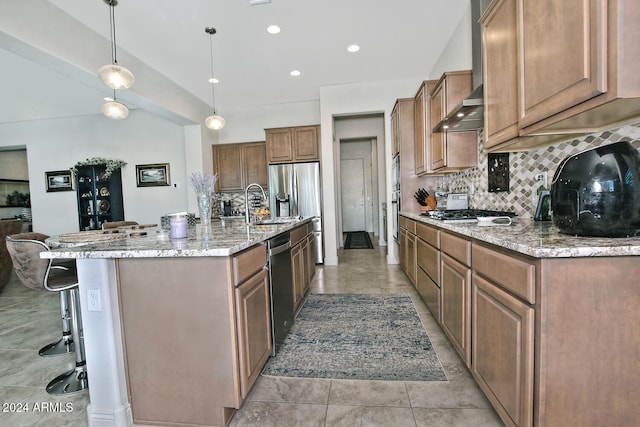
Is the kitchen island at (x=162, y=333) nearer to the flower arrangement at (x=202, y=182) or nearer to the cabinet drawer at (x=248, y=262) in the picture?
the cabinet drawer at (x=248, y=262)

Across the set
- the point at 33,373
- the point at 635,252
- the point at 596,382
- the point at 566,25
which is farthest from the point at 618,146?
the point at 33,373

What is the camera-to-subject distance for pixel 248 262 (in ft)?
5.14

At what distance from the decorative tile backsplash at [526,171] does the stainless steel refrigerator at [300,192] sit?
7.75 ft

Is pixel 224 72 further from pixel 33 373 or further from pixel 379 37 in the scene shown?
pixel 33 373

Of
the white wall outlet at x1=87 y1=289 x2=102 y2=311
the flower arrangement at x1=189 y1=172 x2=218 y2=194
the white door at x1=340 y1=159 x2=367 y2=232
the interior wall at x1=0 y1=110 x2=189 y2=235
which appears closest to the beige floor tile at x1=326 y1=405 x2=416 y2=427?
the white wall outlet at x1=87 y1=289 x2=102 y2=311

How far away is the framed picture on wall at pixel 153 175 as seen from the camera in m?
5.67

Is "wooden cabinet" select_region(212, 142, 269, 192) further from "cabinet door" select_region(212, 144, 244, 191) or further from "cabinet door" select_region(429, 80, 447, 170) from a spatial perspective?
"cabinet door" select_region(429, 80, 447, 170)

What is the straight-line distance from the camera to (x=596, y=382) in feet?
3.30

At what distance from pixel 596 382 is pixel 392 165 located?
394 centimetres

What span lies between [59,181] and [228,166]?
3609mm

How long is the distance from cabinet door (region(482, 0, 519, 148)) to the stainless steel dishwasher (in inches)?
63.7

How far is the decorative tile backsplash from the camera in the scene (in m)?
1.45

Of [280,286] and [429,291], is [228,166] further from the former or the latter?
[429,291]

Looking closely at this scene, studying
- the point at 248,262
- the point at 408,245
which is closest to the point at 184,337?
the point at 248,262
